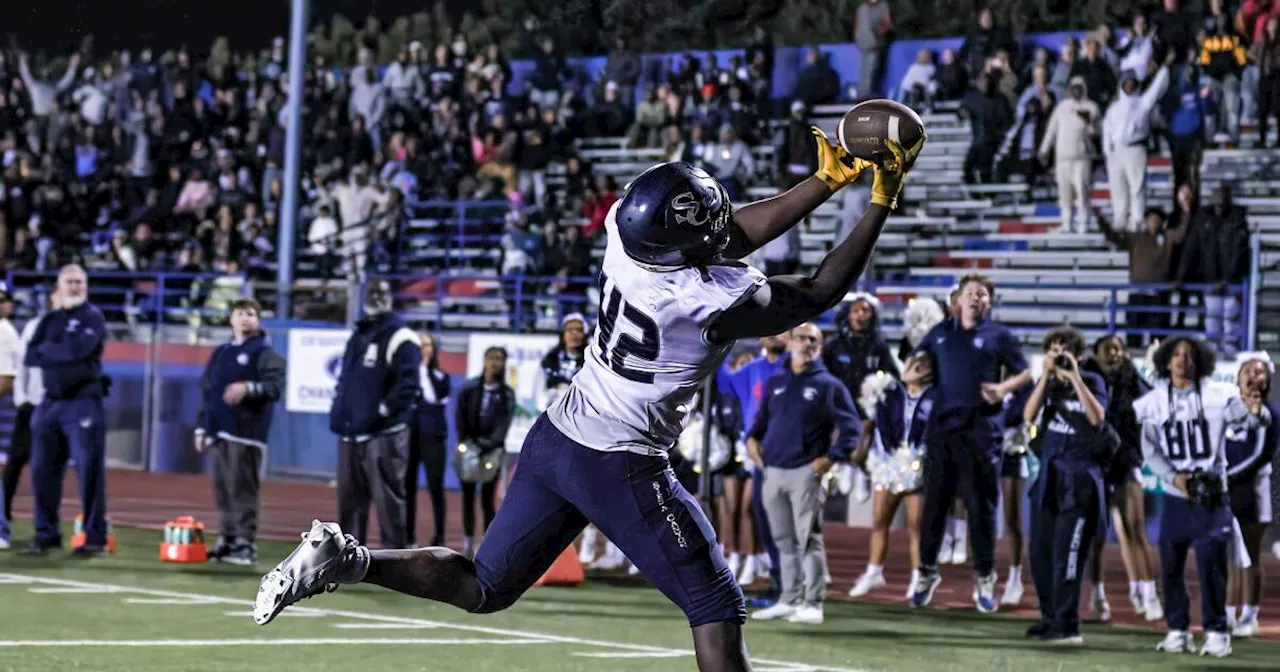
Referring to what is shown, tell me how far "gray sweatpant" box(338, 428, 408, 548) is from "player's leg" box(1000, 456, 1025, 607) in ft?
13.6

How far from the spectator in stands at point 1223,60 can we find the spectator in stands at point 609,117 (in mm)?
8389

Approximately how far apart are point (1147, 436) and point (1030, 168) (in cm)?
1197

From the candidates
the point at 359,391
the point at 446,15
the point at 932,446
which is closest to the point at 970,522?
the point at 932,446

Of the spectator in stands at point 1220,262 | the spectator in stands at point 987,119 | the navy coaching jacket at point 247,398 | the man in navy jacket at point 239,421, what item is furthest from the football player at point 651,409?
the spectator in stands at point 987,119

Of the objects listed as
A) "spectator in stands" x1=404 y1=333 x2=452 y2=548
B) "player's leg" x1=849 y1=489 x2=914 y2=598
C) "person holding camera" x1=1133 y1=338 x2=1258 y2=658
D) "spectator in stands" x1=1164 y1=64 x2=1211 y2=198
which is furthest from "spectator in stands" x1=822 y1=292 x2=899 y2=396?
"spectator in stands" x1=1164 y1=64 x2=1211 y2=198

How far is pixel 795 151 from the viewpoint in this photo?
77.6 ft

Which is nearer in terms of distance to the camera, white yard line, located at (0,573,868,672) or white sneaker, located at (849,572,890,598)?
white yard line, located at (0,573,868,672)

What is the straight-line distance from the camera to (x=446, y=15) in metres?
29.1

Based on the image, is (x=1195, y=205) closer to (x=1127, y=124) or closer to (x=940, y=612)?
(x=1127, y=124)

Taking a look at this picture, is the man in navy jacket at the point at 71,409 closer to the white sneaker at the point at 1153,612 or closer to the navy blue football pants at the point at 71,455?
the navy blue football pants at the point at 71,455

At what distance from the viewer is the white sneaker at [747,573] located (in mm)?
14220

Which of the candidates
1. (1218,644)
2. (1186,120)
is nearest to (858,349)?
(1218,644)

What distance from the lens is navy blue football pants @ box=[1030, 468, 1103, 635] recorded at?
11.4 meters

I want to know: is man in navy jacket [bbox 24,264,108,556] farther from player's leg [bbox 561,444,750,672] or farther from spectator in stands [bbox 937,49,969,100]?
spectator in stands [bbox 937,49,969,100]
